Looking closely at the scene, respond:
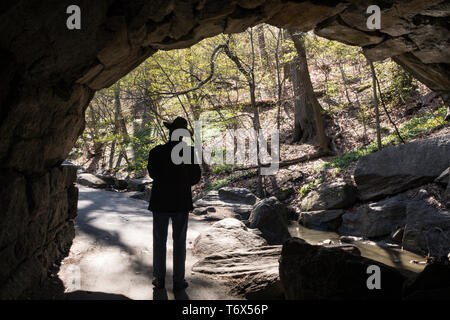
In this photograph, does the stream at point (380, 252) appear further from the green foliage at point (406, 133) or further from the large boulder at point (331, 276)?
the green foliage at point (406, 133)

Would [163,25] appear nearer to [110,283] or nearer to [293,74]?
[110,283]

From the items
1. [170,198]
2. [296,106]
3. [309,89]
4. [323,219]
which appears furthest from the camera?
[296,106]

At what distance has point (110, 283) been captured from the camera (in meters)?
4.48

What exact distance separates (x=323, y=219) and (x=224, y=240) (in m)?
4.29

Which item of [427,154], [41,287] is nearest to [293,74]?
[427,154]

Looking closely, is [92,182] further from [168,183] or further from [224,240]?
[168,183]

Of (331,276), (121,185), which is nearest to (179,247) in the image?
(331,276)

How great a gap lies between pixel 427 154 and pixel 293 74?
8.97 metres

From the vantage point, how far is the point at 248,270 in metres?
4.95

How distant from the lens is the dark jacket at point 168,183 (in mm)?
4141

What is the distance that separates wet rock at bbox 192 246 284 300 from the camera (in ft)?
14.5

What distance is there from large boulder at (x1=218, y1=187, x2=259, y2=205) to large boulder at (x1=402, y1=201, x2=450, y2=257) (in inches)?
205
